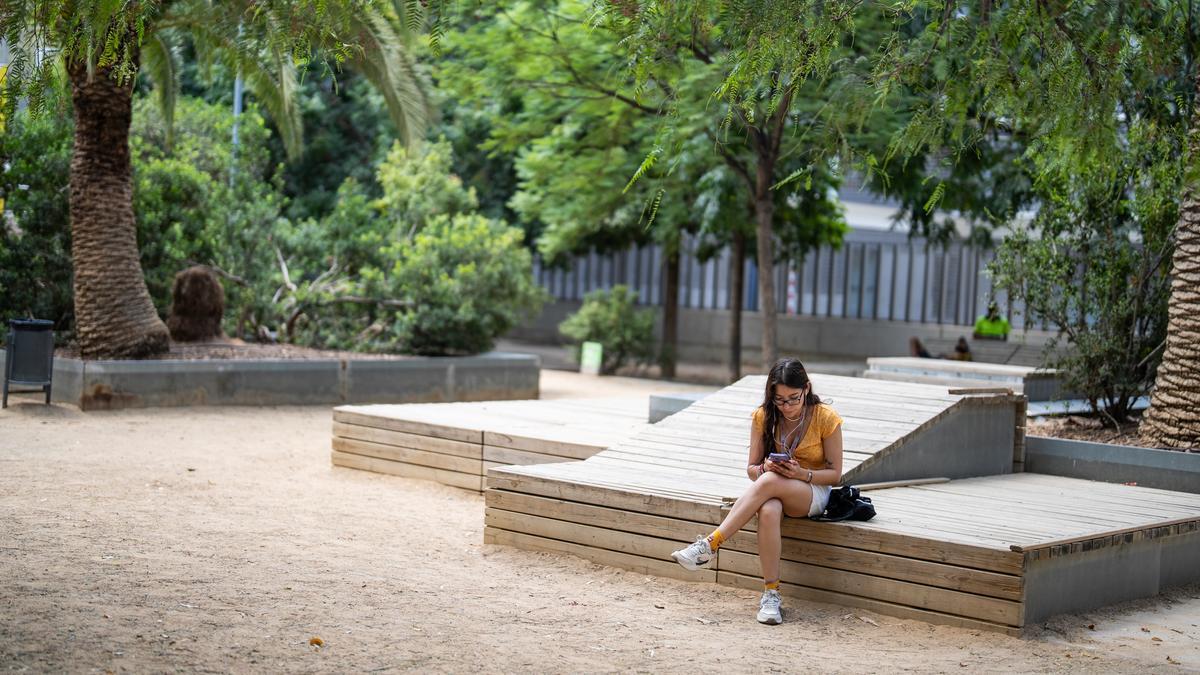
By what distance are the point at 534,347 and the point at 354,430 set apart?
17.9 m

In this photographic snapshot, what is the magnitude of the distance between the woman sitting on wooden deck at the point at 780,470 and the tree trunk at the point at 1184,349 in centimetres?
396

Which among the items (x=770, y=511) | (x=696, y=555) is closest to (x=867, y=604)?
(x=770, y=511)

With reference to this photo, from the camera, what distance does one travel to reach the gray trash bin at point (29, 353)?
1219 centimetres

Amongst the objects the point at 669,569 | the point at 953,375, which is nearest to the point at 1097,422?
the point at 953,375

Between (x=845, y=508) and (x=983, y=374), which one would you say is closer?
(x=845, y=508)

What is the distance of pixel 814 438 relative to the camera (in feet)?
21.5

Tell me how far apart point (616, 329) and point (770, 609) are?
14.9m

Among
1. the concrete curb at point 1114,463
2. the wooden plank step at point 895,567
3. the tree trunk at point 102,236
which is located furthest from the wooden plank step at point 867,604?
the tree trunk at point 102,236

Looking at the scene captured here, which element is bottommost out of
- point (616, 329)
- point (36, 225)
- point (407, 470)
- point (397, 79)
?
point (407, 470)

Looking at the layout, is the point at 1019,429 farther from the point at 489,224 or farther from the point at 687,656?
the point at 489,224

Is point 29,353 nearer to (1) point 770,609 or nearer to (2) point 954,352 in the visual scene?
(1) point 770,609

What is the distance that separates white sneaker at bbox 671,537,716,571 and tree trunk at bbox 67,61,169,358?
9059 mm

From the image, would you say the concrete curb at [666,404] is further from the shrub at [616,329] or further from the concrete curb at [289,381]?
the shrub at [616,329]

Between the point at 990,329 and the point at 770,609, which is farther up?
the point at 990,329
